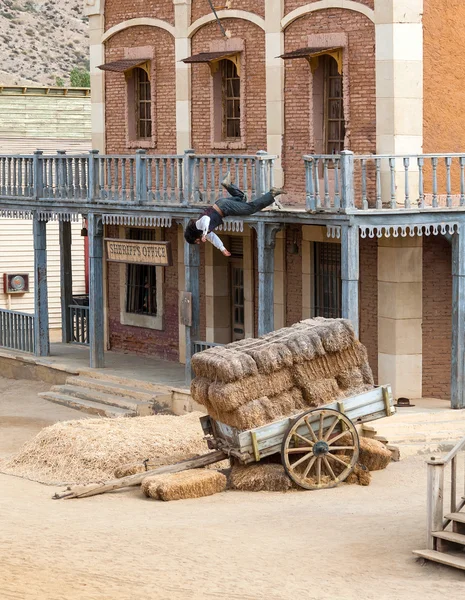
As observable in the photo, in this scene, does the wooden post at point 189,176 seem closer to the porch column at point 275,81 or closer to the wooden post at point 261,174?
the porch column at point 275,81

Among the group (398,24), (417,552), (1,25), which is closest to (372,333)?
(398,24)

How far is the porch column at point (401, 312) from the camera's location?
2327cm

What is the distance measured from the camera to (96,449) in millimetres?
20688

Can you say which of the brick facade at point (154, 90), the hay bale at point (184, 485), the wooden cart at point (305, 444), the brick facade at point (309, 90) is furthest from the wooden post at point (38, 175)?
the hay bale at point (184, 485)

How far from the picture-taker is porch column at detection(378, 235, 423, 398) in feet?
76.3

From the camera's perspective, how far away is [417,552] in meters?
15.2

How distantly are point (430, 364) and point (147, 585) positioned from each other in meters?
Result: 10.4

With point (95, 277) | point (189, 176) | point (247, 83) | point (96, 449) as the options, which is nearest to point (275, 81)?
point (247, 83)

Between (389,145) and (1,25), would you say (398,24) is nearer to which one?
(389,145)

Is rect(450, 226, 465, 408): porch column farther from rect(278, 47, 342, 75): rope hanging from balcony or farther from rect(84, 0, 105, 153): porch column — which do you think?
rect(84, 0, 105, 153): porch column

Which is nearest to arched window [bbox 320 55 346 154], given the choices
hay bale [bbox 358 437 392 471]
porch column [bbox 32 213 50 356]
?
hay bale [bbox 358 437 392 471]

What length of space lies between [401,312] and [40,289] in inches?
344

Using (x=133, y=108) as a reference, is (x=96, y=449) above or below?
below

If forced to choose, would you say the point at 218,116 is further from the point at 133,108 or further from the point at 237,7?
the point at 133,108
